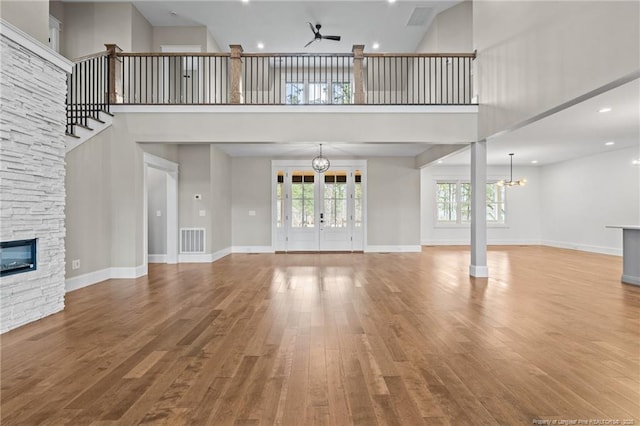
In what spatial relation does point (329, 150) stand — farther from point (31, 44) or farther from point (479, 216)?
point (31, 44)

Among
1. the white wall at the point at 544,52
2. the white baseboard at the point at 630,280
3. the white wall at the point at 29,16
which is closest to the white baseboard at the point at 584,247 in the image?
the white baseboard at the point at 630,280

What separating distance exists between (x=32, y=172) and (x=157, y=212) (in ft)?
14.6

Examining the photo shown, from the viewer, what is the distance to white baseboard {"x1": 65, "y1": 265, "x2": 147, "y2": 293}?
5333 mm

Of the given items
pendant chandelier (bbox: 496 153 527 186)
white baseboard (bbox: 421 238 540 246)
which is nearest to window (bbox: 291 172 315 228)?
white baseboard (bbox: 421 238 540 246)

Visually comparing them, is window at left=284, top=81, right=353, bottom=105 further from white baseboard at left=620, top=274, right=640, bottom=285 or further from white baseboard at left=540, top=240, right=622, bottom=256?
white baseboard at left=540, top=240, right=622, bottom=256

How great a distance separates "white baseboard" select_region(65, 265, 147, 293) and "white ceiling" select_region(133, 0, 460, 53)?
5573mm

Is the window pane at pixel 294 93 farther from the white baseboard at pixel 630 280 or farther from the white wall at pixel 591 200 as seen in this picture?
the white baseboard at pixel 630 280

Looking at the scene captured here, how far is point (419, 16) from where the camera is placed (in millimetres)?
8359

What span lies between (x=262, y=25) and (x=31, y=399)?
866 cm

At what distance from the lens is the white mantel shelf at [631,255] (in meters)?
5.54

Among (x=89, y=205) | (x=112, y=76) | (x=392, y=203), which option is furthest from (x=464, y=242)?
(x=112, y=76)

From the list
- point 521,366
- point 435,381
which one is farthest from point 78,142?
point 521,366

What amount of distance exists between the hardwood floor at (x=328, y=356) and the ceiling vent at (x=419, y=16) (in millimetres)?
6317

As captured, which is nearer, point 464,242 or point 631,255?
point 631,255
